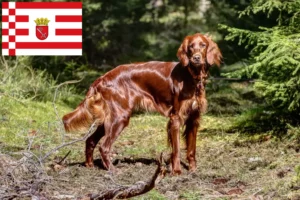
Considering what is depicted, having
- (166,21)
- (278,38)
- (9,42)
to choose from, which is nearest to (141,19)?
(166,21)

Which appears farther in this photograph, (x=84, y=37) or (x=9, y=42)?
(x=84, y=37)

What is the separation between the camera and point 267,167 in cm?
544

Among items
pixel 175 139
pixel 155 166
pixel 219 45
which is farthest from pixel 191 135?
pixel 219 45

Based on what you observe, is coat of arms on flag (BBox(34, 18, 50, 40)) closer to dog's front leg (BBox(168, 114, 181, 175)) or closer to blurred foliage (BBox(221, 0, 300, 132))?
blurred foliage (BBox(221, 0, 300, 132))

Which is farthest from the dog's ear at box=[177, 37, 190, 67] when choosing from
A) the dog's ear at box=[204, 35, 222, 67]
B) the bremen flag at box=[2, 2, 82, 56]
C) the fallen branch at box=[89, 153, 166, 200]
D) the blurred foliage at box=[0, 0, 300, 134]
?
the bremen flag at box=[2, 2, 82, 56]

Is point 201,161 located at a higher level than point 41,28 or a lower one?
lower

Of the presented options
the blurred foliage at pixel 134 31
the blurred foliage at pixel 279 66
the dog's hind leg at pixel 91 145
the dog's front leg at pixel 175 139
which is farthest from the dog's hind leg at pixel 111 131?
the blurred foliage at pixel 134 31

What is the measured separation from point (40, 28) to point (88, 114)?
4.30 m

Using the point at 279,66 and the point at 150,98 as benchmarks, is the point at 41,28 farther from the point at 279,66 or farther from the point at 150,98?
the point at 279,66

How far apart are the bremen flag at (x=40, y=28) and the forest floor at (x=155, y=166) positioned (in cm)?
182

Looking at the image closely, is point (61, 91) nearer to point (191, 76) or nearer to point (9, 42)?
point (9, 42)

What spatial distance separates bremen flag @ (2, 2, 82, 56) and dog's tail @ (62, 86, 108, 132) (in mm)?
3894

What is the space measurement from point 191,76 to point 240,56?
5.53 m

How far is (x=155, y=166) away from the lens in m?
5.93
